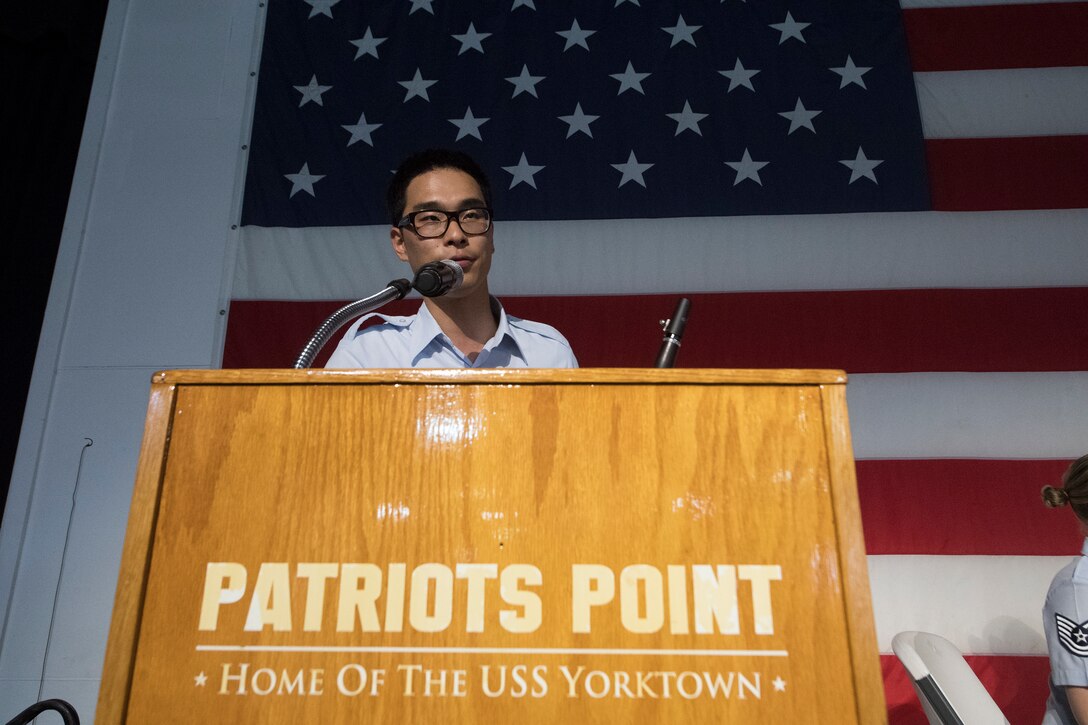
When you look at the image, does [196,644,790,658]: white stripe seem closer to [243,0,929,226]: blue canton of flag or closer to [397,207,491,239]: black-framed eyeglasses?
[397,207,491,239]: black-framed eyeglasses

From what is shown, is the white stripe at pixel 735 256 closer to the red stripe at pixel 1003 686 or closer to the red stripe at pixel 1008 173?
the red stripe at pixel 1008 173

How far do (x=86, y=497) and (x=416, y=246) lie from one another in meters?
1.51

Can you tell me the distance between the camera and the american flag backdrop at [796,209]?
2.15m

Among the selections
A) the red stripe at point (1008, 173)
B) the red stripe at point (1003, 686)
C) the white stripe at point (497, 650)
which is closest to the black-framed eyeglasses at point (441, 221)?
the white stripe at point (497, 650)

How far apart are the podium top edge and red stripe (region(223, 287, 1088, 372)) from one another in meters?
1.57

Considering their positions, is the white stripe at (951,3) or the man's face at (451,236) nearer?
the man's face at (451,236)

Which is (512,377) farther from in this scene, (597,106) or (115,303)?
(115,303)

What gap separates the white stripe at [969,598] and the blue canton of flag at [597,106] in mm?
1050

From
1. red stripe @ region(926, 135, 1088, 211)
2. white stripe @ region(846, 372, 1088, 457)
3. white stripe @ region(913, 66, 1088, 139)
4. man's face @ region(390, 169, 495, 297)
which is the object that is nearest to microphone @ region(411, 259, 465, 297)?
man's face @ region(390, 169, 495, 297)

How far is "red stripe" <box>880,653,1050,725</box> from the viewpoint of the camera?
2.02 metres

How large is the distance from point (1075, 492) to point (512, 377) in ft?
5.64

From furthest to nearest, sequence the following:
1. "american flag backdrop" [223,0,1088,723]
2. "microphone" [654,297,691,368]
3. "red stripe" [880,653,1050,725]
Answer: "american flag backdrop" [223,0,1088,723] → "red stripe" [880,653,1050,725] → "microphone" [654,297,691,368]

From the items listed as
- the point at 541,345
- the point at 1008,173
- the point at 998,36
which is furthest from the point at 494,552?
the point at 998,36

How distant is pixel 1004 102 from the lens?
2547 mm
